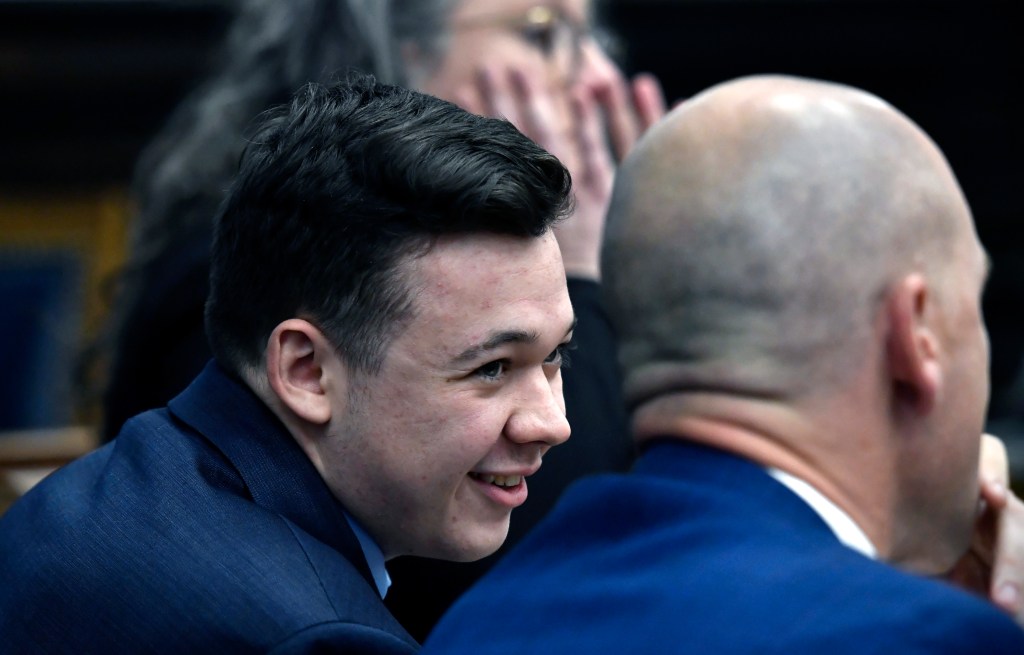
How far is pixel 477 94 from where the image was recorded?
3.22 m

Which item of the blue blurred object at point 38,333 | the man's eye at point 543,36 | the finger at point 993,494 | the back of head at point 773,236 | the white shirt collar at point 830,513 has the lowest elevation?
the blue blurred object at point 38,333

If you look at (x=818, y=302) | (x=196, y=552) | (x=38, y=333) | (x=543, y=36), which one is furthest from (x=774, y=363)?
(x=38, y=333)

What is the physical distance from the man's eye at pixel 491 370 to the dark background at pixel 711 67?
3.73 meters

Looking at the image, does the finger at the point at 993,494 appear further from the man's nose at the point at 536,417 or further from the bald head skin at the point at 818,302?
the man's nose at the point at 536,417

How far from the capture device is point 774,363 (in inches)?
67.9

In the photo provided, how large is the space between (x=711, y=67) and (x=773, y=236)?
13.8 feet

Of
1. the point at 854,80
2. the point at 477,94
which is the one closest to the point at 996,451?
the point at 477,94

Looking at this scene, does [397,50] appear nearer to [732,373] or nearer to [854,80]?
[732,373]

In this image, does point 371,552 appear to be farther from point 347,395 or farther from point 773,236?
point 773,236

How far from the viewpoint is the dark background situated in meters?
5.20

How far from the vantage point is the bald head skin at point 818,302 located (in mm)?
1719

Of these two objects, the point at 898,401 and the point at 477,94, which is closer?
the point at 898,401

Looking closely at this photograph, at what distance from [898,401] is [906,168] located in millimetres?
284

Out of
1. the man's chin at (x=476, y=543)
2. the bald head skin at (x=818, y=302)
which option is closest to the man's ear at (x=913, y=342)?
the bald head skin at (x=818, y=302)
